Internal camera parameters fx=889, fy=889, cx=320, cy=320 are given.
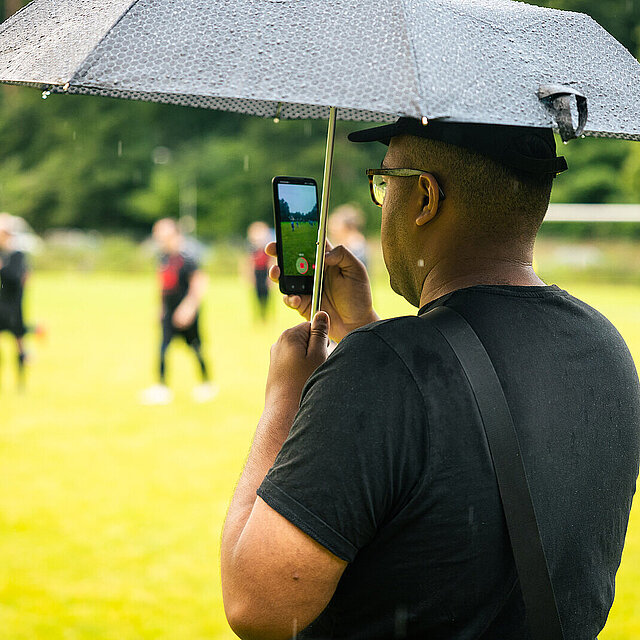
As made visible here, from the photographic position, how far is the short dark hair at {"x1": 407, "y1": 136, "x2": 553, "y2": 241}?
1.45 metres

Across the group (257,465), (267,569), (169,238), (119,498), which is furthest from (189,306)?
(267,569)

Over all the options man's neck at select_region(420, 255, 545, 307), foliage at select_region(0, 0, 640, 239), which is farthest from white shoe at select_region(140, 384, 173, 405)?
foliage at select_region(0, 0, 640, 239)

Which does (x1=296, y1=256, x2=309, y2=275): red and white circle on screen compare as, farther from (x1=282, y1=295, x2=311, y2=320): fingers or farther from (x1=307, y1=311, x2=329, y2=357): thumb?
(x1=307, y1=311, x2=329, y2=357): thumb

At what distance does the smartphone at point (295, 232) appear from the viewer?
79.6 inches

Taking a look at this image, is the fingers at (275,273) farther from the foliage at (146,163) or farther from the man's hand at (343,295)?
the foliage at (146,163)

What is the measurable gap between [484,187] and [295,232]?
68cm

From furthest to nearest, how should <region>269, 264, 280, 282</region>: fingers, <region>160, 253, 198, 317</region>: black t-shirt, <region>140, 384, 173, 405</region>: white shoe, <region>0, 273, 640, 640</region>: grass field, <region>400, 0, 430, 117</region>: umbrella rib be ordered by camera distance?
<region>160, 253, 198, 317</region>: black t-shirt → <region>140, 384, 173, 405</region>: white shoe → <region>0, 273, 640, 640</region>: grass field → <region>269, 264, 280, 282</region>: fingers → <region>400, 0, 430, 117</region>: umbrella rib

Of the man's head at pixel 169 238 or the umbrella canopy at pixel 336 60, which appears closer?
the umbrella canopy at pixel 336 60

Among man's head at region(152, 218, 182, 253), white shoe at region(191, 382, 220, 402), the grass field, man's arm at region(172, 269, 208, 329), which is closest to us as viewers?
the grass field

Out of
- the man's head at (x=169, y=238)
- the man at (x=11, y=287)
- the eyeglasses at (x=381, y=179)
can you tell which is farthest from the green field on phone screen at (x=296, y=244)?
the man at (x=11, y=287)

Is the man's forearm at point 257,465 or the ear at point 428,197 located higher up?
the ear at point 428,197

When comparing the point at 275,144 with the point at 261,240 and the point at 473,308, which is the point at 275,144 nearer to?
the point at 261,240

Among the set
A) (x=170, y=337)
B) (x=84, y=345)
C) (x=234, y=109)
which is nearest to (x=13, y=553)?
(x=234, y=109)

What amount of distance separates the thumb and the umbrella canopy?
1.46ft
